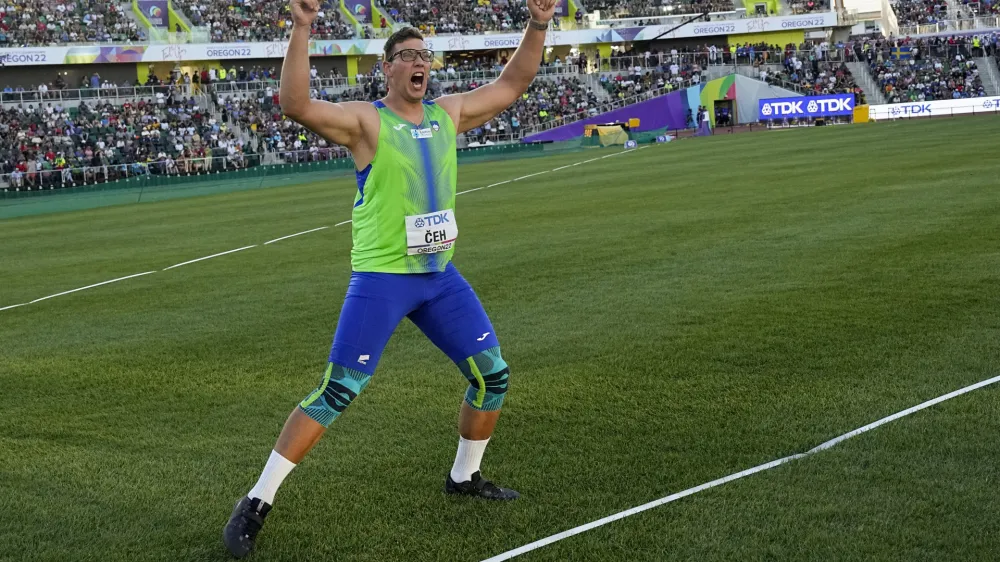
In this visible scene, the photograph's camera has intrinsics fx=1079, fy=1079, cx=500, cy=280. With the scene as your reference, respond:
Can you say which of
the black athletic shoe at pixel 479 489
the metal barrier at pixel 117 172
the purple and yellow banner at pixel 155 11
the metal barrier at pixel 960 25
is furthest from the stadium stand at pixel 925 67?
the black athletic shoe at pixel 479 489

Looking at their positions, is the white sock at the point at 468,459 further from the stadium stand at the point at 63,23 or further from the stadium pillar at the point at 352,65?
the stadium pillar at the point at 352,65

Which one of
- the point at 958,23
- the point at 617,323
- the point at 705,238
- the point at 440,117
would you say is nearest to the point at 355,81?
the point at 958,23

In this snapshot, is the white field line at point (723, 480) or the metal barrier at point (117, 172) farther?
the metal barrier at point (117, 172)

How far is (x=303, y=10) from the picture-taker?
482cm

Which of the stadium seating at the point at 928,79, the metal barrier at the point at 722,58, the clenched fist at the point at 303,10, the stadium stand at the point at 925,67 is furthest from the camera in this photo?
the metal barrier at the point at 722,58

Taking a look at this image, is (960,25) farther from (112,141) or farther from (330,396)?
(330,396)

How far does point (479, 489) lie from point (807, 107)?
54.6 meters

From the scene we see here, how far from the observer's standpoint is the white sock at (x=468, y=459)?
18.9 feet

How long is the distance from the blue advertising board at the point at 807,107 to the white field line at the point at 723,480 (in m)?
51.5

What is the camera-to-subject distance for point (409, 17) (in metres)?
69.0

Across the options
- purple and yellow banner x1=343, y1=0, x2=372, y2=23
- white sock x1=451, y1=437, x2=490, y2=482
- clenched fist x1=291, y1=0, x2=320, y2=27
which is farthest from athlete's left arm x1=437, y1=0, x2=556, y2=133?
purple and yellow banner x1=343, y1=0, x2=372, y2=23

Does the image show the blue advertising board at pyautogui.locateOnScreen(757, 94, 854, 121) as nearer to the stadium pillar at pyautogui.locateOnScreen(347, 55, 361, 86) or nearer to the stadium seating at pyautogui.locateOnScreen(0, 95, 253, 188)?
the stadium pillar at pyautogui.locateOnScreen(347, 55, 361, 86)

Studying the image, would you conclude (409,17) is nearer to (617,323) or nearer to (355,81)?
(355,81)

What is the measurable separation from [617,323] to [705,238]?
18.5 ft
